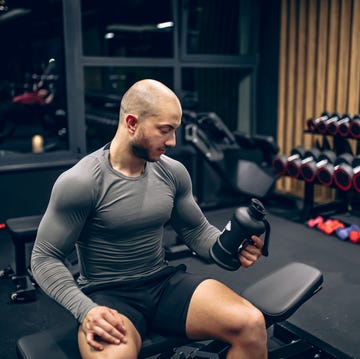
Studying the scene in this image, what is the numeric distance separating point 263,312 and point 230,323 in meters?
0.09

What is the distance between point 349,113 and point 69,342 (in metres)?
3.38

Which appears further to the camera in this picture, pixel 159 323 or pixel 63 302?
pixel 159 323

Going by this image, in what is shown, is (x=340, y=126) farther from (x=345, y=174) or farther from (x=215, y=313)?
(x=215, y=313)

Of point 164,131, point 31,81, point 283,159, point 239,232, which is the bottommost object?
point 283,159

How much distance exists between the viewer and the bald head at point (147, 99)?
4.48 feet

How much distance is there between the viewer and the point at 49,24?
10188 millimetres

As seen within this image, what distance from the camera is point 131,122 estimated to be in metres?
1.41

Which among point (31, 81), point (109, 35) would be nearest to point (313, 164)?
point (31, 81)

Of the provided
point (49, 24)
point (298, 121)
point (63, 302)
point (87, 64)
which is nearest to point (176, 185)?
point (63, 302)

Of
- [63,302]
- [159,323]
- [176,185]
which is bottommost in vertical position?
[159,323]

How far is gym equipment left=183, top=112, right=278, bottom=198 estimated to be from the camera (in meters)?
3.80

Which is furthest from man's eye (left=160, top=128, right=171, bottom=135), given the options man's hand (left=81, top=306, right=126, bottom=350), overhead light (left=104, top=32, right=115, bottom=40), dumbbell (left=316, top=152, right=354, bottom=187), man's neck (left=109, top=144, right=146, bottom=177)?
overhead light (left=104, top=32, right=115, bottom=40)

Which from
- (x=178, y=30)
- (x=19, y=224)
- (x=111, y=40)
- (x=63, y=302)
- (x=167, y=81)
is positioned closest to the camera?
(x=63, y=302)

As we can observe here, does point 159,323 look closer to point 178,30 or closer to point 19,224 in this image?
point 19,224
